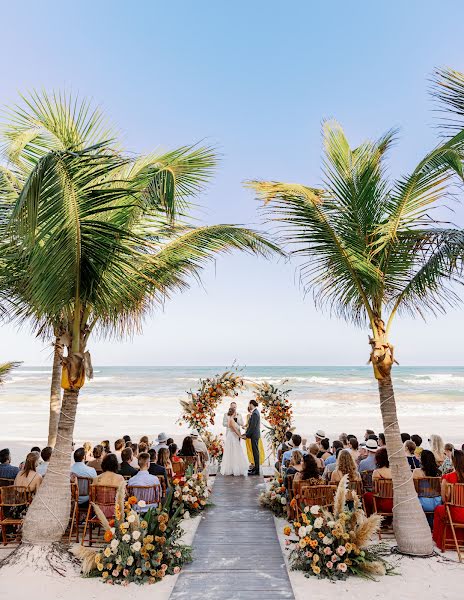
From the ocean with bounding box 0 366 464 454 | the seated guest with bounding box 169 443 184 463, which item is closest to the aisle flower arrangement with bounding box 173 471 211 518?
the seated guest with bounding box 169 443 184 463

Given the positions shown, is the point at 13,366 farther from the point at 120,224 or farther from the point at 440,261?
the point at 440,261

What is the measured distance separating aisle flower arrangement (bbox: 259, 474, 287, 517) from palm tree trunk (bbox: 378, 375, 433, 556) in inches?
84.2

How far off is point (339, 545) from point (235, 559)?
126 cm

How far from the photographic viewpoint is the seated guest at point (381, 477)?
7.25 meters

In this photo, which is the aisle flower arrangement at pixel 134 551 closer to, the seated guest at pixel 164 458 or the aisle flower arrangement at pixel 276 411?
the seated guest at pixel 164 458

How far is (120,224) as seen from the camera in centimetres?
663

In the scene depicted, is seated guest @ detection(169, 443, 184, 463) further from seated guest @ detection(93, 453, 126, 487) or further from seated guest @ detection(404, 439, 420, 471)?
seated guest @ detection(404, 439, 420, 471)

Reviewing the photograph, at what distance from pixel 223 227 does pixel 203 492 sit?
453 centimetres

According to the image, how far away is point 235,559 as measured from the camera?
20.0ft

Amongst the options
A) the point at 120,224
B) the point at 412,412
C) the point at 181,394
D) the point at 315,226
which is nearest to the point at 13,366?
the point at 120,224

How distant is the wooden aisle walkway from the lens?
5121 mm

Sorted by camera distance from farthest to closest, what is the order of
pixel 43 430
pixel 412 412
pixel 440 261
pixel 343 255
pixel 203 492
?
pixel 412 412
pixel 43 430
pixel 203 492
pixel 343 255
pixel 440 261

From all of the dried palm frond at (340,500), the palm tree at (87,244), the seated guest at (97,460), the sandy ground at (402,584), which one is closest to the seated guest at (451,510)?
the sandy ground at (402,584)

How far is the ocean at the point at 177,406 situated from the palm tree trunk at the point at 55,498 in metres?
7.43
